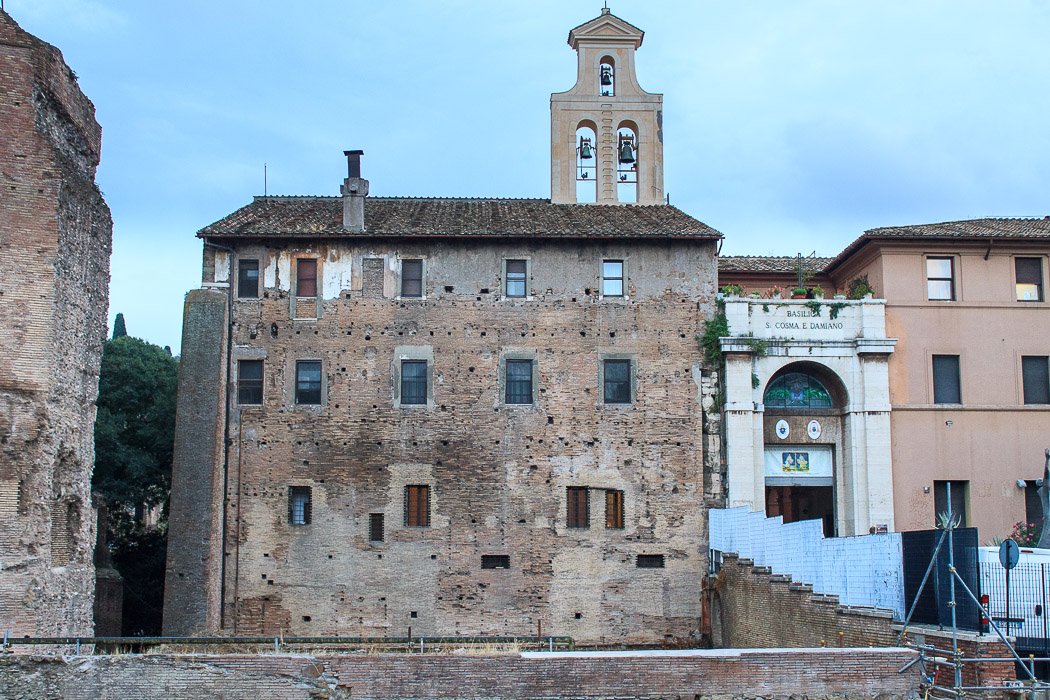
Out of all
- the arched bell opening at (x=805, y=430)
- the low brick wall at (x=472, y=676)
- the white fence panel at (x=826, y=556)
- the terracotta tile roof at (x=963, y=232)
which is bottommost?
the low brick wall at (x=472, y=676)

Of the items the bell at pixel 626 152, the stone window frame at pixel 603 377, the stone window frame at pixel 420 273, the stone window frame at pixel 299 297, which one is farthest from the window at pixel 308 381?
the bell at pixel 626 152

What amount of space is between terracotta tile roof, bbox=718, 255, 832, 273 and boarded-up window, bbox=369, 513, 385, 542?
43.8ft

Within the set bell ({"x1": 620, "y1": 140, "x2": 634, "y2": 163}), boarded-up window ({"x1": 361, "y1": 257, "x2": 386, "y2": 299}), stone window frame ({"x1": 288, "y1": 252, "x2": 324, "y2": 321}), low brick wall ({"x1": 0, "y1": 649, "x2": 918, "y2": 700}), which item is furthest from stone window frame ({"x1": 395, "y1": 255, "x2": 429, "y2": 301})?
low brick wall ({"x1": 0, "y1": 649, "x2": 918, "y2": 700})

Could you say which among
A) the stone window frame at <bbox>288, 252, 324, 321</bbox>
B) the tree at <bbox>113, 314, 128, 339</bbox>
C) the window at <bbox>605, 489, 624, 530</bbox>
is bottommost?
the window at <bbox>605, 489, 624, 530</bbox>

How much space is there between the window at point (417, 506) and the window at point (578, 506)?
12.5ft

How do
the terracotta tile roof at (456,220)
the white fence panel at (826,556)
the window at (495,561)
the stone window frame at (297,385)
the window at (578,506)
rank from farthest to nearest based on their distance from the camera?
the terracotta tile roof at (456,220), the stone window frame at (297,385), the window at (578,506), the window at (495,561), the white fence panel at (826,556)

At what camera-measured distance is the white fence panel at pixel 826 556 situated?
874 inches

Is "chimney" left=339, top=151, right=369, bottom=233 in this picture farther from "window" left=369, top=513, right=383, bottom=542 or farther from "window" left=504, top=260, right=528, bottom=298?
"window" left=369, top=513, right=383, bottom=542

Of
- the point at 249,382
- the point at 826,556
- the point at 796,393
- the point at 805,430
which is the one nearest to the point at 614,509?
the point at 805,430

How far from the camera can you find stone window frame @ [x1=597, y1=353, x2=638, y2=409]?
106 feet

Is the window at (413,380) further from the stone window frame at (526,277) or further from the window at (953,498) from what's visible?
the window at (953,498)

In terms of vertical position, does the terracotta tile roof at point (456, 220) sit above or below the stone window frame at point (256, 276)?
above

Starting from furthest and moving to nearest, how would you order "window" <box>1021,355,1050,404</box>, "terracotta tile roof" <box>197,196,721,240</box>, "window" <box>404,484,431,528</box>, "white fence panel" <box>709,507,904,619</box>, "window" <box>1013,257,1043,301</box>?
1. "window" <box>1013,257,1043,301</box>
2. "window" <box>1021,355,1050,404</box>
3. "terracotta tile roof" <box>197,196,721,240</box>
4. "window" <box>404,484,431,528</box>
5. "white fence panel" <box>709,507,904,619</box>

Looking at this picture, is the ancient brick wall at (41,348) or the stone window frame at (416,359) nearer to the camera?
the ancient brick wall at (41,348)
